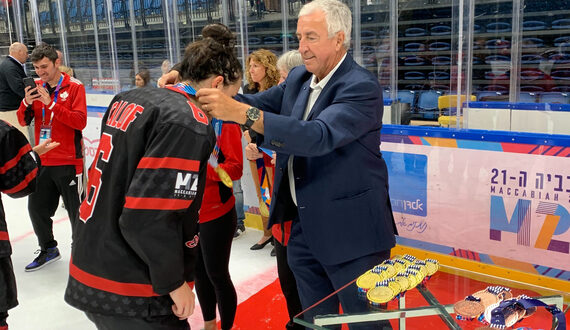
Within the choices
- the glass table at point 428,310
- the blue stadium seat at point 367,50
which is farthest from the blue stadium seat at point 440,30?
the glass table at point 428,310

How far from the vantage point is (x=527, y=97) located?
429 cm

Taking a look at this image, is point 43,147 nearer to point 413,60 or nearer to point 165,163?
point 165,163

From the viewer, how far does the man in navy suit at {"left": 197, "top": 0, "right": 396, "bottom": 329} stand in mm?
1646

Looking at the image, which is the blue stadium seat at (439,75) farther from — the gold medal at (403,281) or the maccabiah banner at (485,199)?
the gold medal at (403,281)

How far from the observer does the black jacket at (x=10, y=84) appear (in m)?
6.42

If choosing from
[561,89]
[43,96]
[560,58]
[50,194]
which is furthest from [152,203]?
[560,58]

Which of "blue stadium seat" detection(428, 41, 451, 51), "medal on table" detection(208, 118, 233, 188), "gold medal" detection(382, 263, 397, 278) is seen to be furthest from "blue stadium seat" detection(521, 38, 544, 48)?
"gold medal" detection(382, 263, 397, 278)

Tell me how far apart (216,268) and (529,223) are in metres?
1.87

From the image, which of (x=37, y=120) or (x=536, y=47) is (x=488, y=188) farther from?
(x=37, y=120)

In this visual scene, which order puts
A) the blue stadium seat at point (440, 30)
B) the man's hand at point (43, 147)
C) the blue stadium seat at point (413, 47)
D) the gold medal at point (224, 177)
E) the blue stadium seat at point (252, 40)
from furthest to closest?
the blue stadium seat at point (413, 47)
the blue stadium seat at point (440, 30)
the blue stadium seat at point (252, 40)
the gold medal at point (224, 177)
the man's hand at point (43, 147)

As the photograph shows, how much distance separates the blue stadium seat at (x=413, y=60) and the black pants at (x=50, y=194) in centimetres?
396

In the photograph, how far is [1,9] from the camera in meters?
8.83

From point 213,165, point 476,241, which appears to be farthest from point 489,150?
point 213,165

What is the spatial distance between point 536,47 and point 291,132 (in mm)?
3883
